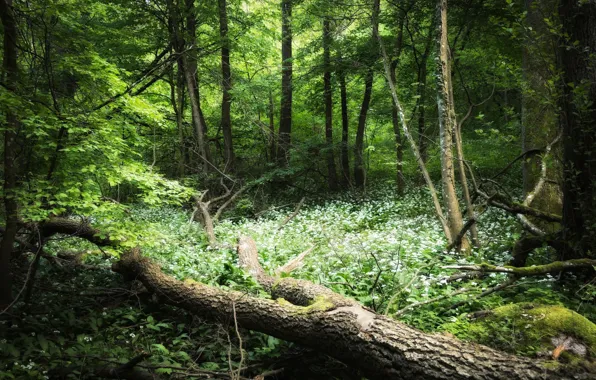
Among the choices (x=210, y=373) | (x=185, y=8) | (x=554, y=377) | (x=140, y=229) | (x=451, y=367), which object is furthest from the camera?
(x=185, y=8)

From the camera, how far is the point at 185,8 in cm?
1098

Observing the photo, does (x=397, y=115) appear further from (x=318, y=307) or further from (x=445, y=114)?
(x=318, y=307)

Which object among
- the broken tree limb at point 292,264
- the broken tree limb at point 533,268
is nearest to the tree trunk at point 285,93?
the broken tree limb at point 292,264

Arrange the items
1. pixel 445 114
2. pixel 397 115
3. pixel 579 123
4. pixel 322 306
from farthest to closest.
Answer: pixel 397 115
pixel 445 114
pixel 579 123
pixel 322 306

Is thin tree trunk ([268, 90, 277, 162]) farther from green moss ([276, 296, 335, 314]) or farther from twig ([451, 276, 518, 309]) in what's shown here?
twig ([451, 276, 518, 309])

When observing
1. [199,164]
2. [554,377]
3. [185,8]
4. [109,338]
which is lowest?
[109,338]

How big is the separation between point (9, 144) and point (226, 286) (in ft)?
11.0

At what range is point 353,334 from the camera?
132 inches

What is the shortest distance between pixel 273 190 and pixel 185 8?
7059mm

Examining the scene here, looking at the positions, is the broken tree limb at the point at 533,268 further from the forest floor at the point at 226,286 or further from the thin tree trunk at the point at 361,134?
the thin tree trunk at the point at 361,134

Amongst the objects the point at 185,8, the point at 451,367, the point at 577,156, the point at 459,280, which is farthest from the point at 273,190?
the point at 451,367

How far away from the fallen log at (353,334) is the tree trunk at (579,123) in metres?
2.46

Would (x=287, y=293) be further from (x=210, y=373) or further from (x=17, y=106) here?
(x=17, y=106)

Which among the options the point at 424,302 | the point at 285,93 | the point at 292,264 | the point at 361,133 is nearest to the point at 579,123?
the point at 424,302
